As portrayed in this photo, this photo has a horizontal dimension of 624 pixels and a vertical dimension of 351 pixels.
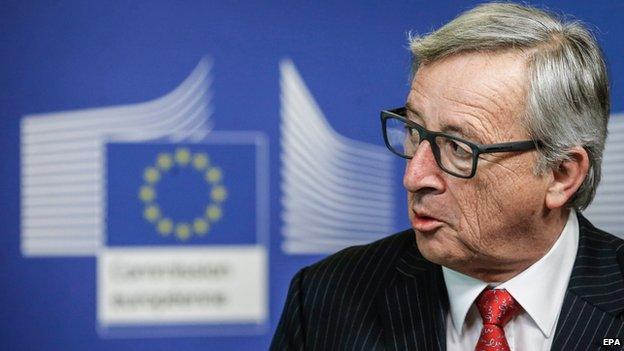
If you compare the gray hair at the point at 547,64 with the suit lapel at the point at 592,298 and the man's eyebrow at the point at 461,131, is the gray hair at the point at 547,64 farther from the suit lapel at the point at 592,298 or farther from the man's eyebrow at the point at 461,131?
the suit lapel at the point at 592,298

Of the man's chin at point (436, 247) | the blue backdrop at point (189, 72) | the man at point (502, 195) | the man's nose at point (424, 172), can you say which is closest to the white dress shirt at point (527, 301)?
the man at point (502, 195)

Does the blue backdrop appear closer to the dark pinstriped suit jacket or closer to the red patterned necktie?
the dark pinstriped suit jacket

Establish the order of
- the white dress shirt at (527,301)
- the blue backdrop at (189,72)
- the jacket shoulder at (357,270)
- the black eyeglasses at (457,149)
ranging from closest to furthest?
1. the black eyeglasses at (457,149)
2. the white dress shirt at (527,301)
3. the jacket shoulder at (357,270)
4. the blue backdrop at (189,72)

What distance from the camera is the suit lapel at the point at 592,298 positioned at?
1.59m

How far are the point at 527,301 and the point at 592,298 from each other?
11 cm

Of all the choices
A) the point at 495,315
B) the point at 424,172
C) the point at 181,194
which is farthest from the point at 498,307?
the point at 181,194

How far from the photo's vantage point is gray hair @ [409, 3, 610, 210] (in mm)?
1542

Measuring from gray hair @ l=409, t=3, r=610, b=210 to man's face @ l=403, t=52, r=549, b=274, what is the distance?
18 mm

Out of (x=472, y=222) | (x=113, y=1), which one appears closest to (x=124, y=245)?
(x=113, y=1)

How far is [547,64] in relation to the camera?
155cm

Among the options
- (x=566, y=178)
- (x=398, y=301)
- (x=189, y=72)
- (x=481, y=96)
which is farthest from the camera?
(x=189, y=72)

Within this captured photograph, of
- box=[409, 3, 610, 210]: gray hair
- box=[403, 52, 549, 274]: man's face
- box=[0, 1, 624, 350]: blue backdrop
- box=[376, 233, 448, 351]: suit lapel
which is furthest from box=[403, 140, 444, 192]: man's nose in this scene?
box=[0, 1, 624, 350]: blue backdrop

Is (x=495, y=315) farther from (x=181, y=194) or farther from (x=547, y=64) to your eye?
(x=181, y=194)

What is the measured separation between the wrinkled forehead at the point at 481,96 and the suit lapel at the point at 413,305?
1.09 feet
